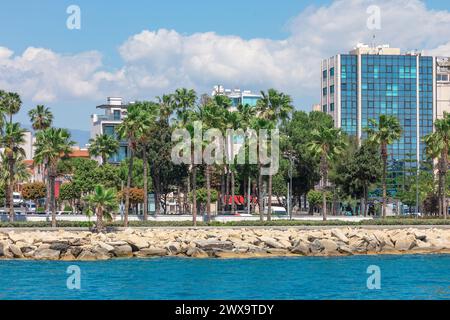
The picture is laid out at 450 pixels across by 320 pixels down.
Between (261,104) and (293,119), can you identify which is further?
(293,119)

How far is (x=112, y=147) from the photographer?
104 m

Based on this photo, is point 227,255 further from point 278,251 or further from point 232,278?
point 232,278

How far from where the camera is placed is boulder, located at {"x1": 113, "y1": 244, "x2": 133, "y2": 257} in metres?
64.2

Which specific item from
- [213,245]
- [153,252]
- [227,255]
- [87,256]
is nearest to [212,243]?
[213,245]

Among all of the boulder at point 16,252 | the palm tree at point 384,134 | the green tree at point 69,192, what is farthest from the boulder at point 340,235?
the green tree at point 69,192

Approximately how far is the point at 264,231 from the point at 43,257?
2001 centimetres

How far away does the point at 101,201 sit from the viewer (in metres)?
70.2

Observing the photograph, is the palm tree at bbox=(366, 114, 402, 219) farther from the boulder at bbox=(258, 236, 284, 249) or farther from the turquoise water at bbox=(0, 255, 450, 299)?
the turquoise water at bbox=(0, 255, 450, 299)

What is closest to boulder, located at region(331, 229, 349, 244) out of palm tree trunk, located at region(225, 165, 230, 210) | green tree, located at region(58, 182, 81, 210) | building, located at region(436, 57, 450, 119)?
palm tree trunk, located at region(225, 165, 230, 210)

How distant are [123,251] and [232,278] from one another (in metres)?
14.8

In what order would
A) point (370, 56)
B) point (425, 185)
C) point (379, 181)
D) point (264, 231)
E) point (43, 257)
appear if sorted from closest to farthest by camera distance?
point (43, 257), point (264, 231), point (379, 181), point (425, 185), point (370, 56)

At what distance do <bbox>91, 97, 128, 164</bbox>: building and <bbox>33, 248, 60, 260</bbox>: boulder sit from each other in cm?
7713
